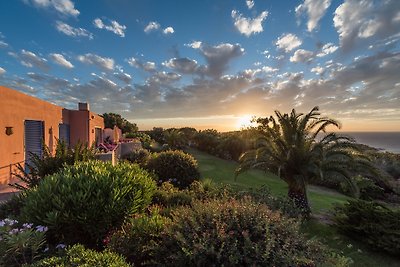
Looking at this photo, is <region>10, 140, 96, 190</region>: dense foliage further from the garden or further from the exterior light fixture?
the exterior light fixture

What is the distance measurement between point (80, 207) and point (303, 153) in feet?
25.7

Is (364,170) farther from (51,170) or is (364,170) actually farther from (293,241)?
(51,170)

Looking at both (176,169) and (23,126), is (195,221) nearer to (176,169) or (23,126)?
(176,169)

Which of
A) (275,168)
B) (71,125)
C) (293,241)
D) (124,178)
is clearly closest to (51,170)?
(124,178)

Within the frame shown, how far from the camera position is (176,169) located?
36.5ft

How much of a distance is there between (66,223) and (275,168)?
304 inches

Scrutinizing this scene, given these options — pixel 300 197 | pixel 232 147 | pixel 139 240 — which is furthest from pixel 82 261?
pixel 232 147

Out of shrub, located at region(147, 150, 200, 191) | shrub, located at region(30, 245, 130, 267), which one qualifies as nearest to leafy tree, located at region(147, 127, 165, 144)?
shrub, located at region(147, 150, 200, 191)

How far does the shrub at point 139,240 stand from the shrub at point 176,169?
21.3ft

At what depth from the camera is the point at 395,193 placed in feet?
53.8

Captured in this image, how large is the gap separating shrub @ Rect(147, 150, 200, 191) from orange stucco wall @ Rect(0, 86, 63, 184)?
519 cm

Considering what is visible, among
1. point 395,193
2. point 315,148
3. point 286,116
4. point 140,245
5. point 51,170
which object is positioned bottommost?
point 395,193

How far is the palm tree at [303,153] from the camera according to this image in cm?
918

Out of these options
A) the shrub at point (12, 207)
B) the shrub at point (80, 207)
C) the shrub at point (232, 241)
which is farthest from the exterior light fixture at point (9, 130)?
the shrub at point (232, 241)
